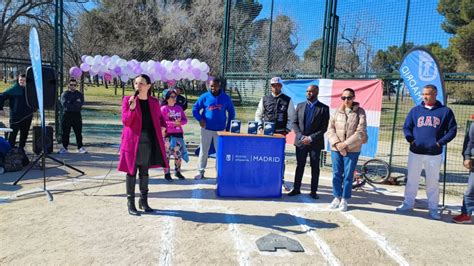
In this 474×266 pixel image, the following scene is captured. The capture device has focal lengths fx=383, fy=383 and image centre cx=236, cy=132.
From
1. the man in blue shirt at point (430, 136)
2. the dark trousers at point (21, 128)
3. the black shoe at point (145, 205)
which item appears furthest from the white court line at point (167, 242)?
the dark trousers at point (21, 128)

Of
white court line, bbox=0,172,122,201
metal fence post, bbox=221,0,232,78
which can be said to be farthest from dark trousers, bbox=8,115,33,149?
metal fence post, bbox=221,0,232,78

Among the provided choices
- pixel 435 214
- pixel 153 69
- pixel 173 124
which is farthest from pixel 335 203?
pixel 153 69

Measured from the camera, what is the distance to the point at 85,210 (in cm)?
515

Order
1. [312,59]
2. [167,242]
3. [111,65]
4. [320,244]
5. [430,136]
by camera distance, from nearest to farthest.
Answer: [167,242]
[320,244]
[430,136]
[312,59]
[111,65]

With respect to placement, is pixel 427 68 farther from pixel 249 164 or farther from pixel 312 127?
pixel 249 164

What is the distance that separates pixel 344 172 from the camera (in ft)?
19.0

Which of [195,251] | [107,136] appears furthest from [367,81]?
[107,136]

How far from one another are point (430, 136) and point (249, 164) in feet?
8.69

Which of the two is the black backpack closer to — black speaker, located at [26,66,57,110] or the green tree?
black speaker, located at [26,66,57,110]

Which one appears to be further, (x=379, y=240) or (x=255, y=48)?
(x=255, y=48)

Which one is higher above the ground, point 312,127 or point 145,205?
point 312,127

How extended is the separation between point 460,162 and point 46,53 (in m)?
19.1

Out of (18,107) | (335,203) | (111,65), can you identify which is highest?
(111,65)

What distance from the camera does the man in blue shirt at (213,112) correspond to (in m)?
6.93
